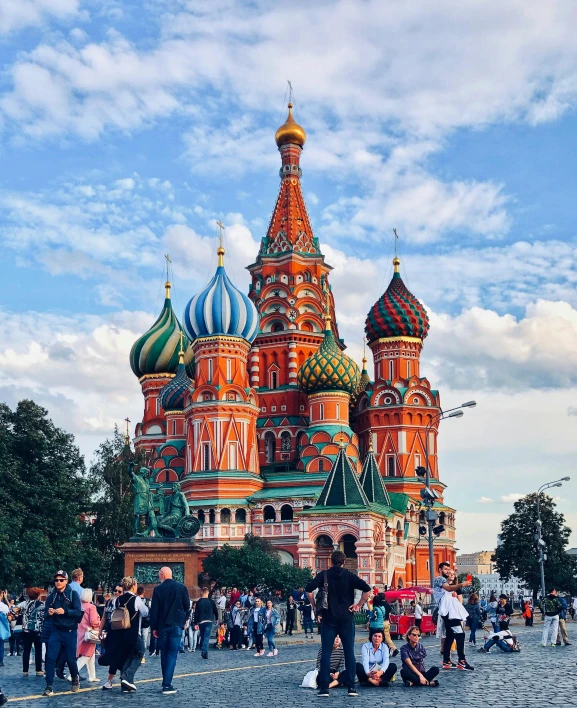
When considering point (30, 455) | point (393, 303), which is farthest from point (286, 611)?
point (393, 303)

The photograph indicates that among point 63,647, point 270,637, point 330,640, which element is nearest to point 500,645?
point 270,637

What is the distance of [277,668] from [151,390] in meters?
53.5

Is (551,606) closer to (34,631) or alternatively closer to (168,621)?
(34,631)

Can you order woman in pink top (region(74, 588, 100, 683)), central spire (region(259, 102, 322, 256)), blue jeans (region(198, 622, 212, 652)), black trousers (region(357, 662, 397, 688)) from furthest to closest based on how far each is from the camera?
central spire (region(259, 102, 322, 256)) < blue jeans (region(198, 622, 212, 652)) < woman in pink top (region(74, 588, 100, 683)) < black trousers (region(357, 662, 397, 688))

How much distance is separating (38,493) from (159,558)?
6508 mm

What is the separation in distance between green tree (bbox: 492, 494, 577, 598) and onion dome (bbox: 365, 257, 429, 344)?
12933mm

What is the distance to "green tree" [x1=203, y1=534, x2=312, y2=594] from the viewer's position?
4372 centimetres

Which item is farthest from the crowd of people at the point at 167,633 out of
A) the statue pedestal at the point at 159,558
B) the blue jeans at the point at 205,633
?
the statue pedestal at the point at 159,558

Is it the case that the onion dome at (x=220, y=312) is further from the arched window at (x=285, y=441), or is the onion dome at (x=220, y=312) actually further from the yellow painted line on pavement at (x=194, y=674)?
the yellow painted line on pavement at (x=194, y=674)

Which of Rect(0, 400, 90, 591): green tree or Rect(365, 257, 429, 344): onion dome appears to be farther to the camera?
Rect(365, 257, 429, 344): onion dome

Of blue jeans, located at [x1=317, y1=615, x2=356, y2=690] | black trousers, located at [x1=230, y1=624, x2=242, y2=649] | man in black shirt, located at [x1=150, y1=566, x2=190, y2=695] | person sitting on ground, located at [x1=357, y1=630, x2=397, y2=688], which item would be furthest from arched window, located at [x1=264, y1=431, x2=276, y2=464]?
blue jeans, located at [x1=317, y1=615, x2=356, y2=690]

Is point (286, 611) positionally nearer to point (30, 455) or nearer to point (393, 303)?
point (30, 455)

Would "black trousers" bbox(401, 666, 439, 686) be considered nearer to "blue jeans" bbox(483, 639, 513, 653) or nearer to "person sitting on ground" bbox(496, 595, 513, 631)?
"blue jeans" bbox(483, 639, 513, 653)

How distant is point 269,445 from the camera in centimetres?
6347
